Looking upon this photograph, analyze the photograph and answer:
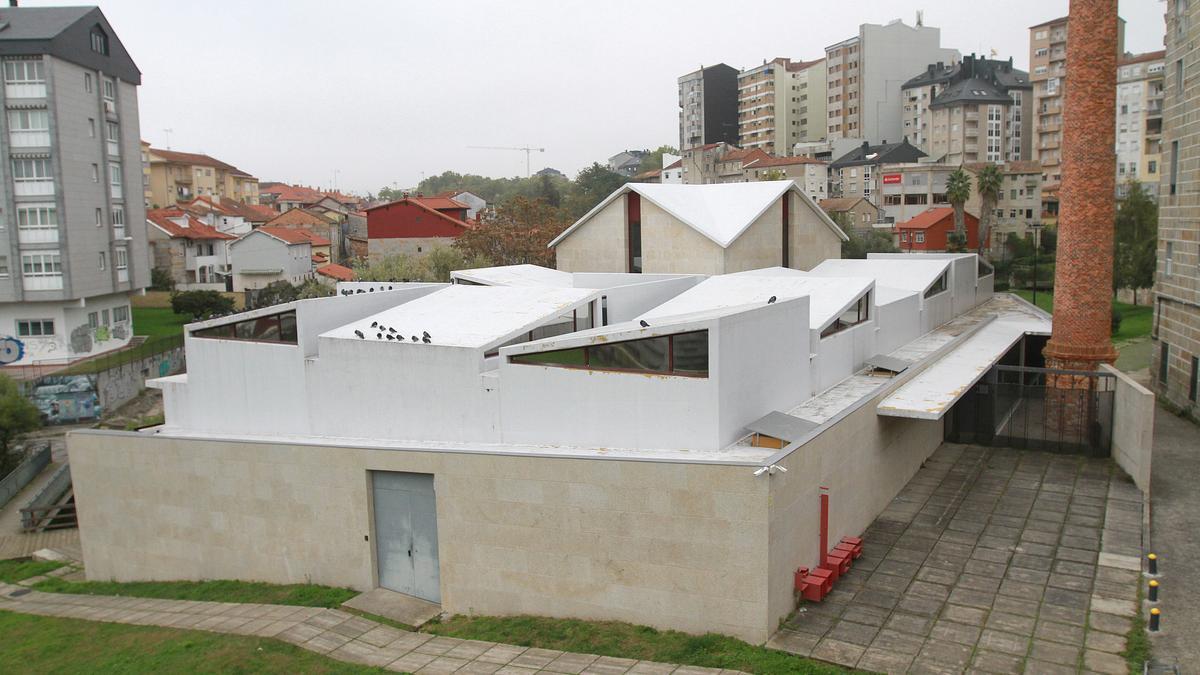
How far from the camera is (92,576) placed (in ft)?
69.2

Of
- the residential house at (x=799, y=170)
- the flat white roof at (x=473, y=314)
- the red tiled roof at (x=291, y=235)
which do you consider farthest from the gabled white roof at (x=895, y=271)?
the residential house at (x=799, y=170)

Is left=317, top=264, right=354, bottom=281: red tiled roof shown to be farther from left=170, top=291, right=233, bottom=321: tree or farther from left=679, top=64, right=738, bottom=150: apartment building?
left=679, top=64, right=738, bottom=150: apartment building

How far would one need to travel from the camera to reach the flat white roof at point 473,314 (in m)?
19.0

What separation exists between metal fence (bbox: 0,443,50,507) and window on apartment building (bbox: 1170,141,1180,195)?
3855 centimetres

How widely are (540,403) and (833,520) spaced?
5.65m

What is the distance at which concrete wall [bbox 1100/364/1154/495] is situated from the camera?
763 inches

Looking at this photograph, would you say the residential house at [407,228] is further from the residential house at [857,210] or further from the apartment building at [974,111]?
the apartment building at [974,111]

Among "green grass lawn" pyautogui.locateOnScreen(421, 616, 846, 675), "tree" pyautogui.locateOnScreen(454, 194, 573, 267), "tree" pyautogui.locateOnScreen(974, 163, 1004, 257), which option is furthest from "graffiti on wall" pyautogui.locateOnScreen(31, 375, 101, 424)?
"tree" pyautogui.locateOnScreen(974, 163, 1004, 257)

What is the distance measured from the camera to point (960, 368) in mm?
22281

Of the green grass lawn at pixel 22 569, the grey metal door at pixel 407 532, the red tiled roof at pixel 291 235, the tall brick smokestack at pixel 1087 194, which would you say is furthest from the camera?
the red tiled roof at pixel 291 235

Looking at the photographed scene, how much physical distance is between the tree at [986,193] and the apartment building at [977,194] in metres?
4.24

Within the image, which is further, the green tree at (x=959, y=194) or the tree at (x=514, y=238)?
the green tree at (x=959, y=194)

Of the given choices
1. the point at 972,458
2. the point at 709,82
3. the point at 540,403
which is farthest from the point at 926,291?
the point at 709,82

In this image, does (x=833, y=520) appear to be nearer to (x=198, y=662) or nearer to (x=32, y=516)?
(x=198, y=662)
